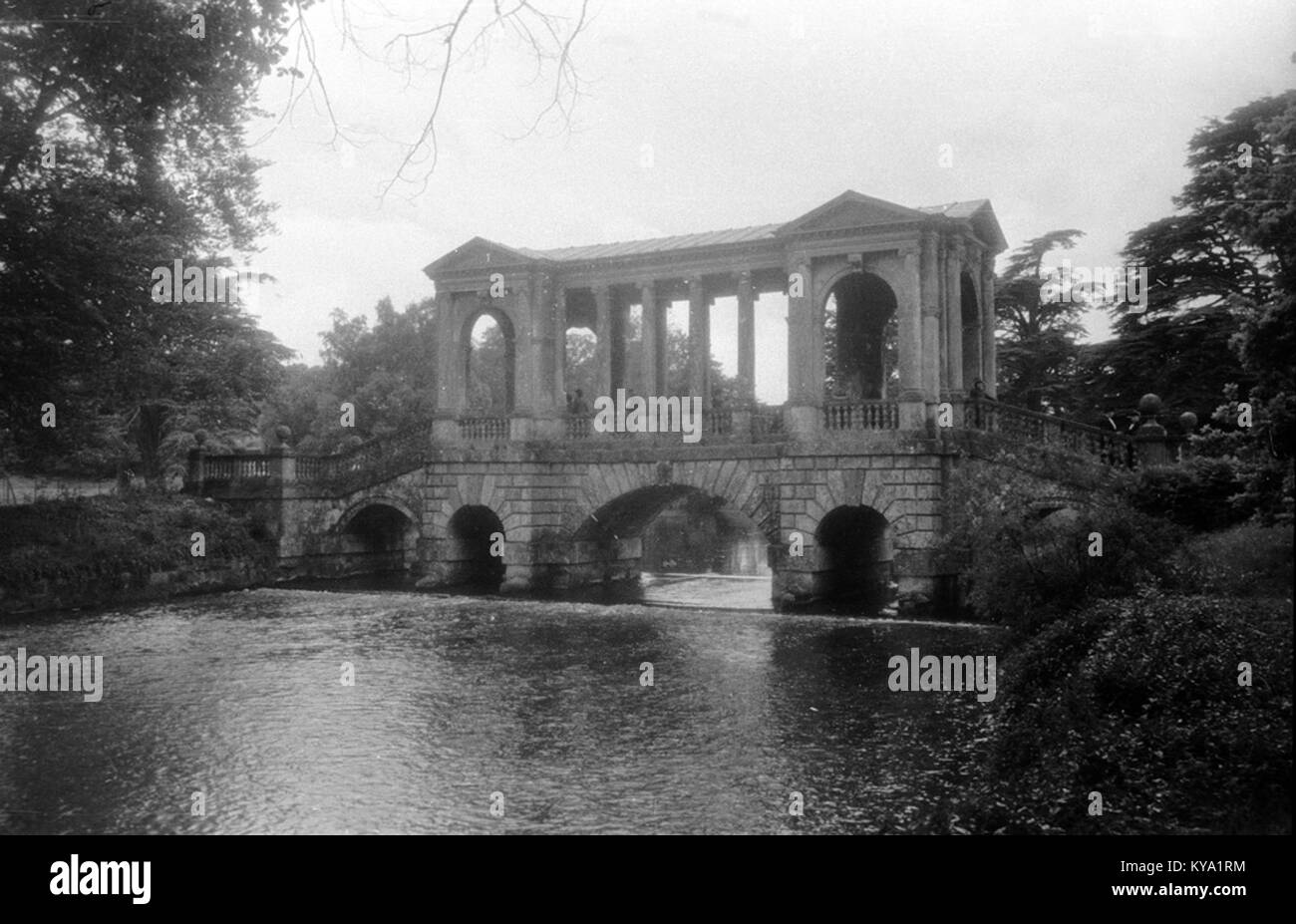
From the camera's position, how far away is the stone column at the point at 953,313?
22828mm

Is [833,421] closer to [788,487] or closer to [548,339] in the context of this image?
[788,487]

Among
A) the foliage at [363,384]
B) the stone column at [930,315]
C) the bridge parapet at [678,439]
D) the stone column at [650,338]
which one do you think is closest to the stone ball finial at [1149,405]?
the bridge parapet at [678,439]

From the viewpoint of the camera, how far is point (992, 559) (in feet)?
44.1

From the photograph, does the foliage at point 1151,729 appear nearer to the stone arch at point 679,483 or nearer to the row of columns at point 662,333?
the stone arch at point 679,483

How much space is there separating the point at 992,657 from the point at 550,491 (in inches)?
583

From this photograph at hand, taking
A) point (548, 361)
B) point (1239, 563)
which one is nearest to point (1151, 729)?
point (1239, 563)

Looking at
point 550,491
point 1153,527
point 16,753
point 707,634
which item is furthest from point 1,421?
point 1153,527

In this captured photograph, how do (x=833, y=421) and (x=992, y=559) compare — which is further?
(x=833, y=421)

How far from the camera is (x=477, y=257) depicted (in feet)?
91.4

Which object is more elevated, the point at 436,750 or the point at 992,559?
the point at 992,559

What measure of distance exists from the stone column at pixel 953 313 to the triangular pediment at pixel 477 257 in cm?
1052

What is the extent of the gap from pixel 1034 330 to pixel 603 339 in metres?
15.4

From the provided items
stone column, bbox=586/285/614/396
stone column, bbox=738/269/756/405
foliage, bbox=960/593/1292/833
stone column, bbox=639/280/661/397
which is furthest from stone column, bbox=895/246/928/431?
foliage, bbox=960/593/1292/833
